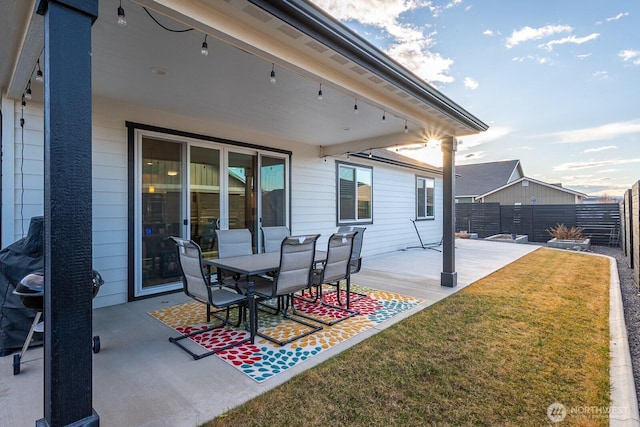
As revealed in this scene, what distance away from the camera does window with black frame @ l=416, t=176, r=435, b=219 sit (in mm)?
10820

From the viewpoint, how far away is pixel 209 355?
9.23ft

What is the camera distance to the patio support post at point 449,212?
5184 mm

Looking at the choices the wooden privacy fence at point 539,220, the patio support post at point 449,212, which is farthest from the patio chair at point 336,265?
the wooden privacy fence at point 539,220

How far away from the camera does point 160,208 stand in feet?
15.4

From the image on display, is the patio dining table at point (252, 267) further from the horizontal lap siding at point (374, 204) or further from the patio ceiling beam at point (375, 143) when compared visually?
the patio ceiling beam at point (375, 143)

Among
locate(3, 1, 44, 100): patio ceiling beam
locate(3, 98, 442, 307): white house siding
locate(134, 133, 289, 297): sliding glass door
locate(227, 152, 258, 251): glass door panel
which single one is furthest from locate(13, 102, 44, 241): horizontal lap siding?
locate(227, 152, 258, 251): glass door panel

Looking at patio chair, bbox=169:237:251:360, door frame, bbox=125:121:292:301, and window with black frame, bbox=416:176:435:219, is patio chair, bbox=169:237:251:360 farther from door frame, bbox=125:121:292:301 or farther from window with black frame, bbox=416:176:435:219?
window with black frame, bbox=416:176:435:219

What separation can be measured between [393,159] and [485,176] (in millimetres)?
17195

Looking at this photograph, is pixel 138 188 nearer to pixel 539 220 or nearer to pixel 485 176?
pixel 539 220

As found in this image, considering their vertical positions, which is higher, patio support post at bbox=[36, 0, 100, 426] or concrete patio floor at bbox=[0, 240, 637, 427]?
patio support post at bbox=[36, 0, 100, 426]

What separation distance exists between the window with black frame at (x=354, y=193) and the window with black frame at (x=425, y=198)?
2954mm

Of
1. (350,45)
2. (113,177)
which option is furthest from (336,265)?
(113,177)

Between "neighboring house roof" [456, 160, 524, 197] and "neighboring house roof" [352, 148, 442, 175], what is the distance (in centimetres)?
1139

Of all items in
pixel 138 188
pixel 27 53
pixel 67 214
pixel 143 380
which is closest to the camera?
pixel 67 214
